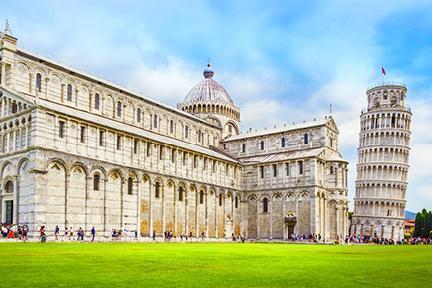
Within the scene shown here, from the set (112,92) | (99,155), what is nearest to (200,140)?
(112,92)

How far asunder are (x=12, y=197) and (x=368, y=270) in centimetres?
3366

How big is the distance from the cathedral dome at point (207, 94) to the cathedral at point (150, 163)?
0.23 m

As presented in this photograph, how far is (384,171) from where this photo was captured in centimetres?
9744

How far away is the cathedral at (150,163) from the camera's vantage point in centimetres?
4175

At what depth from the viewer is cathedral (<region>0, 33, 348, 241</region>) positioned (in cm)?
4175

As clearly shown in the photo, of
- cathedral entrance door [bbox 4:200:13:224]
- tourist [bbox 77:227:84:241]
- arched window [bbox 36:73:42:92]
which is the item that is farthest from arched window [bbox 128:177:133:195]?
arched window [bbox 36:73:42:92]

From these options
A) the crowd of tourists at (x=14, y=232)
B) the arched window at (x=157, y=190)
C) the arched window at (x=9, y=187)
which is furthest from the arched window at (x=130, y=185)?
the crowd of tourists at (x=14, y=232)

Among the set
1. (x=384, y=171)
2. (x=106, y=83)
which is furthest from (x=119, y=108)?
(x=384, y=171)

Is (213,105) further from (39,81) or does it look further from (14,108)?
(14,108)

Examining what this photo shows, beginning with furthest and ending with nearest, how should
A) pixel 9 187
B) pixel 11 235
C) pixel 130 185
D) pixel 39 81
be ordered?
pixel 130 185, pixel 39 81, pixel 9 187, pixel 11 235

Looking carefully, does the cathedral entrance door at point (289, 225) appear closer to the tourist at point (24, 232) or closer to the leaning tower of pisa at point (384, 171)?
the tourist at point (24, 232)

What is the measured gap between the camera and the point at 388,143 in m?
97.7

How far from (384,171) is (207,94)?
1615 inches

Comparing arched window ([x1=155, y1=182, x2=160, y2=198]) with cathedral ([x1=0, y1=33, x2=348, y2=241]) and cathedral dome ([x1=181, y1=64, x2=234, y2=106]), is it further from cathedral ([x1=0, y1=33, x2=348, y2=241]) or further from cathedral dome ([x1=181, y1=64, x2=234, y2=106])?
cathedral dome ([x1=181, y1=64, x2=234, y2=106])
